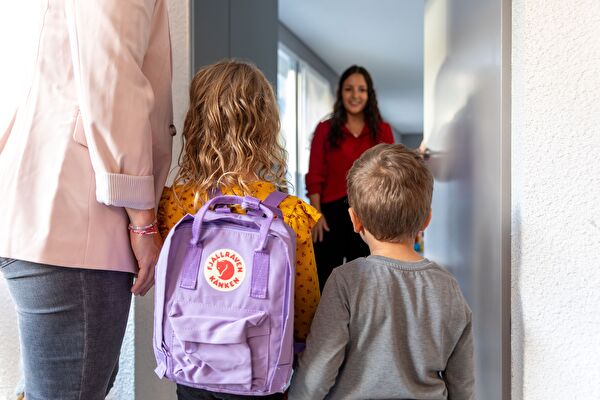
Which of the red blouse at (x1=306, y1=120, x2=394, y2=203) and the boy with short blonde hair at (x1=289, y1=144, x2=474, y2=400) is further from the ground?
the red blouse at (x1=306, y1=120, x2=394, y2=203)

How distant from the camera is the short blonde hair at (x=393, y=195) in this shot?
1.21m

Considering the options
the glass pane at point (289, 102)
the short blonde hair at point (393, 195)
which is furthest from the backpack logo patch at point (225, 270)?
the glass pane at point (289, 102)

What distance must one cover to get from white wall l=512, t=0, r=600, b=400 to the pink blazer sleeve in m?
0.83

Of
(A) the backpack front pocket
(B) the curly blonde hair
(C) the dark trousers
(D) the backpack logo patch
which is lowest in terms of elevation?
(C) the dark trousers

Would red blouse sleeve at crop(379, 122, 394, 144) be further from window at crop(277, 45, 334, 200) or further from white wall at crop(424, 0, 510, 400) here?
window at crop(277, 45, 334, 200)

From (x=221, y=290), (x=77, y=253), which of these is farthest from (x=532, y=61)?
(x=77, y=253)

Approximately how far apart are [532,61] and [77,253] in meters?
1.01

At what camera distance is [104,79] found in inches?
41.3

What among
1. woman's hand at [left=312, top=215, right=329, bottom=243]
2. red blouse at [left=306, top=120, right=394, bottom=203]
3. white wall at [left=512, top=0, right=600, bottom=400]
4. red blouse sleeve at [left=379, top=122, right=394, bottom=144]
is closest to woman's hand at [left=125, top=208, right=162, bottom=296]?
white wall at [left=512, top=0, right=600, bottom=400]

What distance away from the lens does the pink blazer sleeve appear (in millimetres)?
1048

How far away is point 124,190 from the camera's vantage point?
1.06m

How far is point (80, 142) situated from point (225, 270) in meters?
0.34

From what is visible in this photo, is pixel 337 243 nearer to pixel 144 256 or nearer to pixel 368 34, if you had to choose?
pixel 144 256

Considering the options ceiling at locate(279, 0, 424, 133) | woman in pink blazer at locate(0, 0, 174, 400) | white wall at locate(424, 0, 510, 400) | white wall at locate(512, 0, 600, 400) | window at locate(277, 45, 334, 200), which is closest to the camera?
woman in pink blazer at locate(0, 0, 174, 400)
